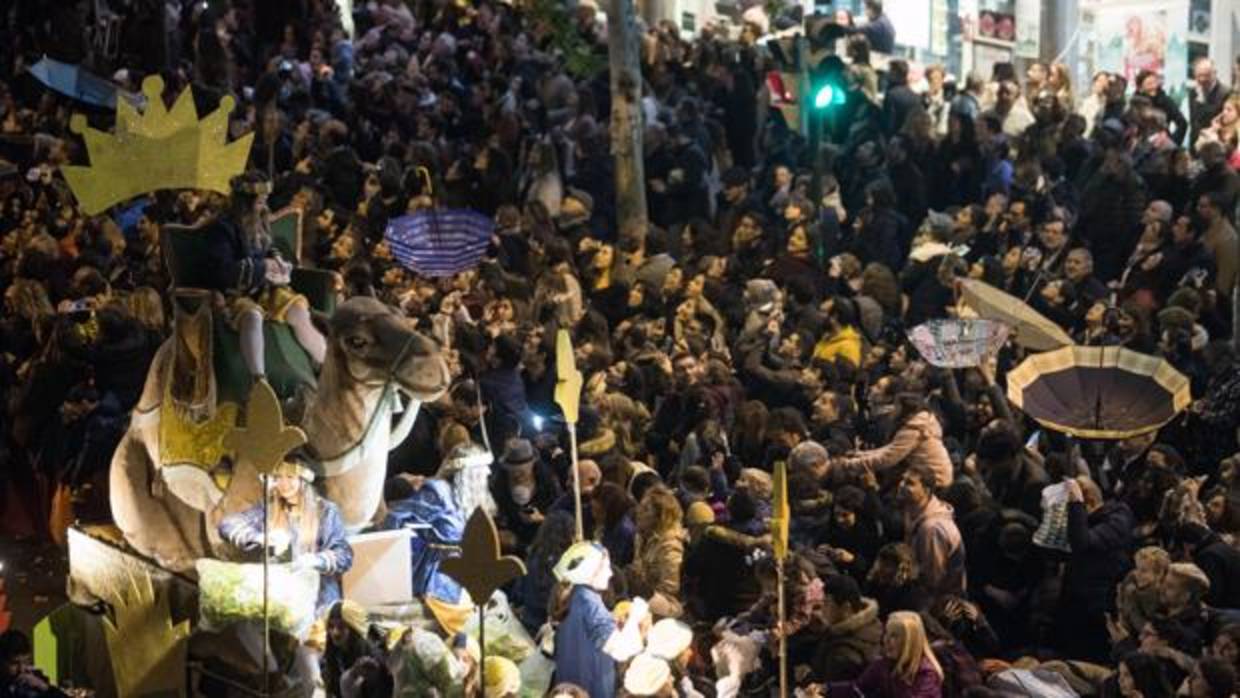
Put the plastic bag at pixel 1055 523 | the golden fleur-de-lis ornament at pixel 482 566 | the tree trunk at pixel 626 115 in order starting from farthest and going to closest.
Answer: the tree trunk at pixel 626 115
the plastic bag at pixel 1055 523
the golden fleur-de-lis ornament at pixel 482 566

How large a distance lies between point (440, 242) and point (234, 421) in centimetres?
546

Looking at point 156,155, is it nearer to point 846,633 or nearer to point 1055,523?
point 846,633

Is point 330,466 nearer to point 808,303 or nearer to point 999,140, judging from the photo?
point 808,303

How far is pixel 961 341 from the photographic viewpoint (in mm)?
13891

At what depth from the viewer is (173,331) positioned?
12.3 m

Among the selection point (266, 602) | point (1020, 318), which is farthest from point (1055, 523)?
point (266, 602)

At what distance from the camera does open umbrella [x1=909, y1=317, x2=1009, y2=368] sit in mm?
13844

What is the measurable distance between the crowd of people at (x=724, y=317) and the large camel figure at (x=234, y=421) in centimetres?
64

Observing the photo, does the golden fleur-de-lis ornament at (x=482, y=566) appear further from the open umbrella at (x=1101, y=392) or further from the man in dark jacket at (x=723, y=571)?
the open umbrella at (x=1101, y=392)

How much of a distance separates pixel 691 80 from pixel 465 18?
362 centimetres

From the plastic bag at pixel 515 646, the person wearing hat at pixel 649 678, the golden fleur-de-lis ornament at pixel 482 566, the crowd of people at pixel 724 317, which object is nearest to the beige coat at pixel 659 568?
the crowd of people at pixel 724 317

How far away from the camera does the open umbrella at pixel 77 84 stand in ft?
71.4

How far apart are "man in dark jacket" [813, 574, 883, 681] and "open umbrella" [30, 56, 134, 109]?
12.2 m

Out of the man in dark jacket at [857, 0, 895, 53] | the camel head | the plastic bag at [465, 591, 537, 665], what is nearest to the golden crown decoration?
the camel head
